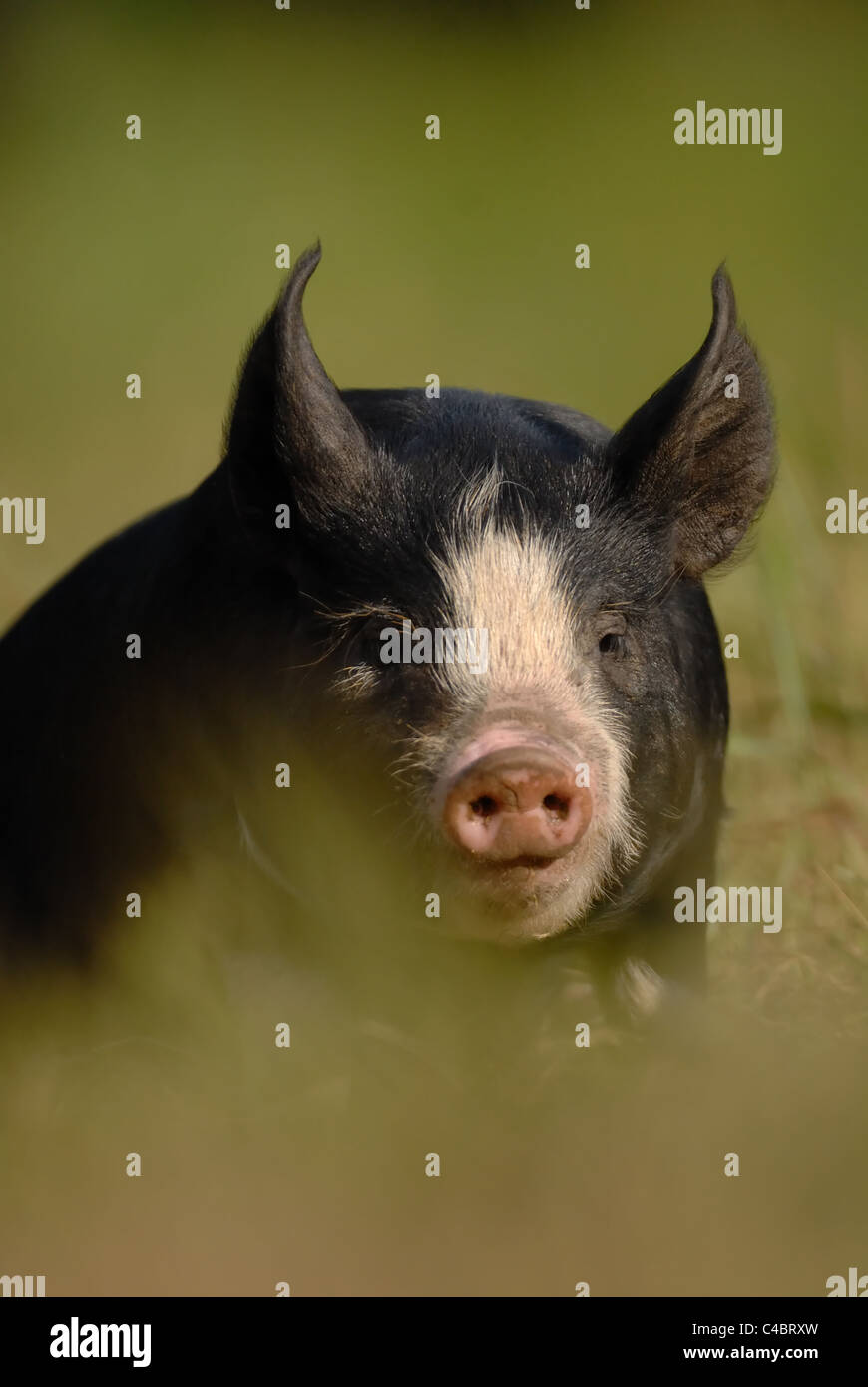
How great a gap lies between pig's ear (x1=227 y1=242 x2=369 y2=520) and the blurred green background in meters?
1.20

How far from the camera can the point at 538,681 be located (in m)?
4.08

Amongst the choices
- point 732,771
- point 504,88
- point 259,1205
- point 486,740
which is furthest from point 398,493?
point 504,88

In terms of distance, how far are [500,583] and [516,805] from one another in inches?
25.2

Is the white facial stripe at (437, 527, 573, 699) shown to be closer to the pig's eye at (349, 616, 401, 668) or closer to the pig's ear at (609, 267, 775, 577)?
the pig's eye at (349, 616, 401, 668)

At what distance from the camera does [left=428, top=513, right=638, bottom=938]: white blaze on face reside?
4020 millimetres

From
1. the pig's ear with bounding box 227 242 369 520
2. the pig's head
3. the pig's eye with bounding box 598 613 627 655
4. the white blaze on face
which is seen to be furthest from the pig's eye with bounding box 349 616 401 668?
the pig's eye with bounding box 598 613 627 655

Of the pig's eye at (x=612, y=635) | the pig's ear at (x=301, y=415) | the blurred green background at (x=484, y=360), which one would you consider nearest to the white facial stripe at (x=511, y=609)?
the pig's eye at (x=612, y=635)

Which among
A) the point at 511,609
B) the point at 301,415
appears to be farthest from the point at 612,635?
the point at 301,415

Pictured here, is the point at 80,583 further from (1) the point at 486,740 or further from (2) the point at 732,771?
(2) the point at 732,771

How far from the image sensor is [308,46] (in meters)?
12.9

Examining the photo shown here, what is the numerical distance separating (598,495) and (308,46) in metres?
9.52

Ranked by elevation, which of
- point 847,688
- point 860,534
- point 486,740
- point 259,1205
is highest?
point 860,534

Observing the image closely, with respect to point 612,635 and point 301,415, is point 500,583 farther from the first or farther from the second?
point 301,415

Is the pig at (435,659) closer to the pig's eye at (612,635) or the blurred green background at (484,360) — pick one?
the pig's eye at (612,635)
